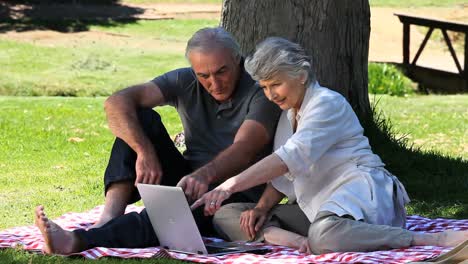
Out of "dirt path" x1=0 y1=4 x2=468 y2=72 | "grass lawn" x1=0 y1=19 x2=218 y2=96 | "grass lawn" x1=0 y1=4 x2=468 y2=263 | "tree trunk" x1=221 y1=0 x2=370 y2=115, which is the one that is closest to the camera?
"grass lawn" x1=0 y1=4 x2=468 y2=263

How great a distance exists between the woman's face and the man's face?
29 cm

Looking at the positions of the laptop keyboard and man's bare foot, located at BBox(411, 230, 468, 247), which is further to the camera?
the laptop keyboard

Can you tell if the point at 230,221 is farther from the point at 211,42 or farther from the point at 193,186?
the point at 211,42

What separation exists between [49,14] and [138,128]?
15.8m

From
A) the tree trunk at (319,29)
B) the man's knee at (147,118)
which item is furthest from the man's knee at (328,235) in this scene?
the tree trunk at (319,29)

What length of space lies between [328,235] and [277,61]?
2.47 ft

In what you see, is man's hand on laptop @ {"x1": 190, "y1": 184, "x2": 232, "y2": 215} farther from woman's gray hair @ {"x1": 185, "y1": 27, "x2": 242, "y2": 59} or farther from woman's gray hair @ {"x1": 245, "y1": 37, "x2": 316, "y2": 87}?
woman's gray hair @ {"x1": 185, "y1": 27, "x2": 242, "y2": 59}

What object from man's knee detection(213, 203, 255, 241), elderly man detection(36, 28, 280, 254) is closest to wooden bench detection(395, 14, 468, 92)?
elderly man detection(36, 28, 280, 254)

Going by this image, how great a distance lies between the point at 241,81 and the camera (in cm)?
496

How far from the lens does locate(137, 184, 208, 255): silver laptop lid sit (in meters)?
4.50

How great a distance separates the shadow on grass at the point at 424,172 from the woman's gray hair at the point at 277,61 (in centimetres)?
186

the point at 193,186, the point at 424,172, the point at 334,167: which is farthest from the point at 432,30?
the point at 193,186

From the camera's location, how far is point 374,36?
1981cm

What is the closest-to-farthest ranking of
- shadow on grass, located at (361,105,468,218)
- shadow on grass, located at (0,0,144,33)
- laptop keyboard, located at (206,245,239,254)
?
laptop keyboard, located at (206,245,239,254) < shadow on grass, located at (361,105,468,218) < shadow on grass, located at (0,0,144,33)
